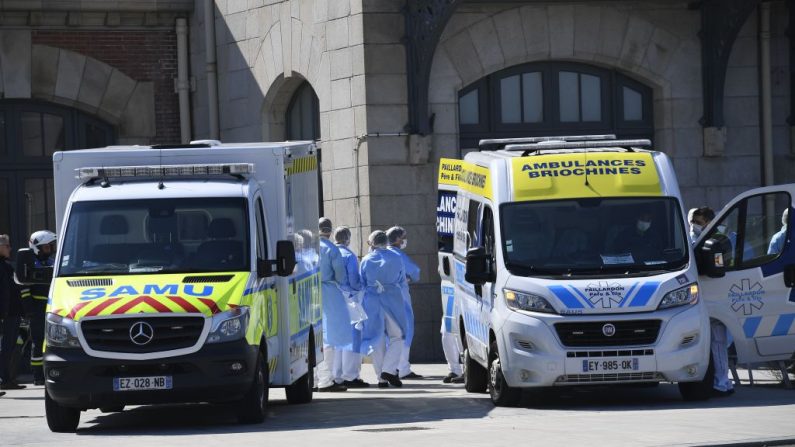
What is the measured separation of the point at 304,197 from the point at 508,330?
104 inches

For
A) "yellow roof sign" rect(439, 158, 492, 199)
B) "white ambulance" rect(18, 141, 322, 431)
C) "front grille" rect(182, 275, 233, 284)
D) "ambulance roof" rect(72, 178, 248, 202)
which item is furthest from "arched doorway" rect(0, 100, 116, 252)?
"front grille" rect(182, 275, 233, 284)

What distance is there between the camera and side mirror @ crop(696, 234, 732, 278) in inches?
580

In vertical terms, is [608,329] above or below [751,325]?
above

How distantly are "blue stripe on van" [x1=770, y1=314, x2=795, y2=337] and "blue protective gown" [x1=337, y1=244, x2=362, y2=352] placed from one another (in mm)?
4591

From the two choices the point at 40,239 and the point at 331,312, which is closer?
the point at 331,312

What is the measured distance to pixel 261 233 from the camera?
45.8 ft

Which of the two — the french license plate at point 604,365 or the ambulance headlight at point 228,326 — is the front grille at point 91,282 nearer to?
the ambulance headlight at point 228,326

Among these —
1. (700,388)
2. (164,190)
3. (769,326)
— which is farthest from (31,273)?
(769,326)

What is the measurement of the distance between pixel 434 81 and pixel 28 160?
6048 millimetres

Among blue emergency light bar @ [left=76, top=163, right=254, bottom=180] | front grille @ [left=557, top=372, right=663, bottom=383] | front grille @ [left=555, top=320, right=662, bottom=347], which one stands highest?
blue emergency light bar @ [left=76, top=163, right=254, bottom=180]

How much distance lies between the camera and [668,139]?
2155 cm

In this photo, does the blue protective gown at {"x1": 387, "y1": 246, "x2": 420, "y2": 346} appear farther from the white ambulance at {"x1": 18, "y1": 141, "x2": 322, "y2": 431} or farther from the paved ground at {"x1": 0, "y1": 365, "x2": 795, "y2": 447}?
the white ambulance at {"x1": 18, "y1": 141, "x2": 322, "y2": 431}

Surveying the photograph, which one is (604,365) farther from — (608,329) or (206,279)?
(206,279)

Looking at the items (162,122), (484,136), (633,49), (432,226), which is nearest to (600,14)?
(633,49)
